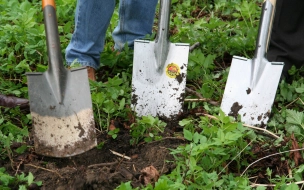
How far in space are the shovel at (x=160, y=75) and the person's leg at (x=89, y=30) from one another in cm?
31

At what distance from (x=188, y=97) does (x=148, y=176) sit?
2.48ft

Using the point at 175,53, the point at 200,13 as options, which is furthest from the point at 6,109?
the point at 200,13

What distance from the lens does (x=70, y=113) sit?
2.02m

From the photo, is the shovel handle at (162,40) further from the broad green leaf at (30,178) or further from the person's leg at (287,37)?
the broad green leaf at (30,178)

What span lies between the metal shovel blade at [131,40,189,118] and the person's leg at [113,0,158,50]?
516 mm

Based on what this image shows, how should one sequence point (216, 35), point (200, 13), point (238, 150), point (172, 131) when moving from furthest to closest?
point (200, 13)
point (216, 35)
point (172, 131)
point (238, 150)

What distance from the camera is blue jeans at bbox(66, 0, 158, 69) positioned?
249cm

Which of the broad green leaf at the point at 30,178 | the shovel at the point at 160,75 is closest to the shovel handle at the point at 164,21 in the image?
the shovel at the point at 160,75

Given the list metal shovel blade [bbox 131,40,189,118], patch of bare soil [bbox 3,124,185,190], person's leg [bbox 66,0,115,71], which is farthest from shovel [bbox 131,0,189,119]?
person's leg [bbox 66,0,115,71]

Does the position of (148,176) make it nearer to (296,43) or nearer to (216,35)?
(296,43)

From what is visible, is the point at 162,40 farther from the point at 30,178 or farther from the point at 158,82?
the point at 30,178

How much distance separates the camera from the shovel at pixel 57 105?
6.57 feet

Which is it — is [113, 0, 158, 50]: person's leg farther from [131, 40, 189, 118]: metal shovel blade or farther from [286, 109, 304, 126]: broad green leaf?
[286, 109, 304, 126]: broad green leaf

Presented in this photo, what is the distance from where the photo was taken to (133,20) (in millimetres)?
2865
